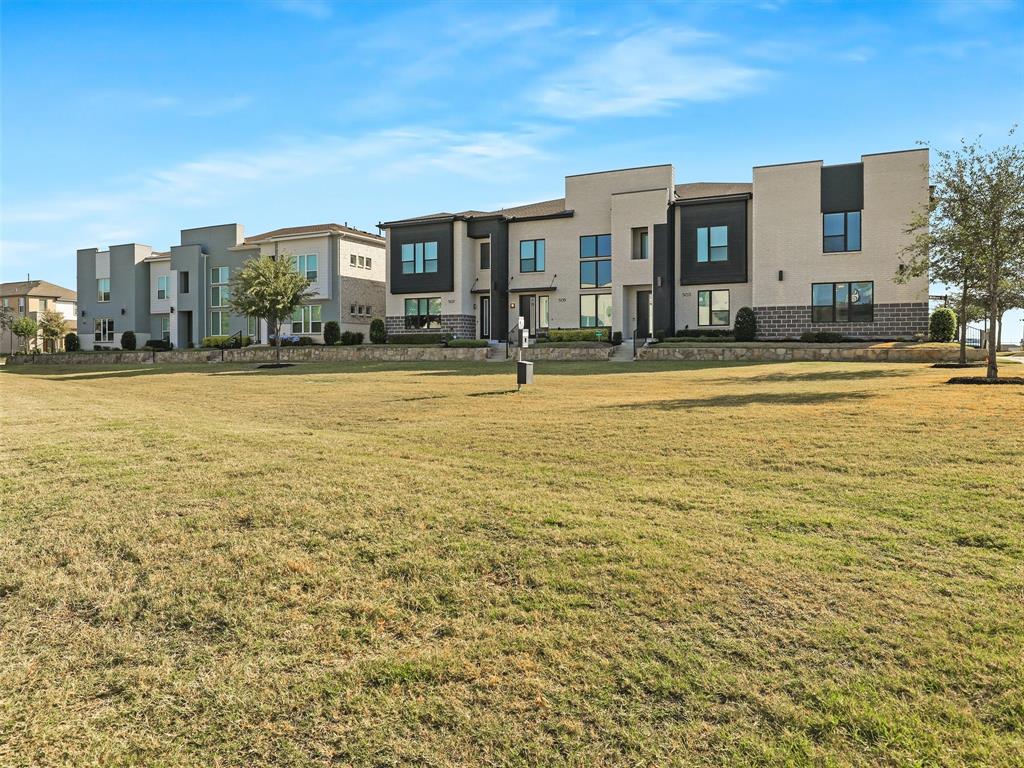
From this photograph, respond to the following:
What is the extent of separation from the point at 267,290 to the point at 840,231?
26.4 m

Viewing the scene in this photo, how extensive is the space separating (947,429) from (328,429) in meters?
9.07

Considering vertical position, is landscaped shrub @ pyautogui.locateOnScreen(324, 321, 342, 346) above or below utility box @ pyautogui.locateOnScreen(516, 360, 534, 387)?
above

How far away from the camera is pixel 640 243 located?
3550 centimetres

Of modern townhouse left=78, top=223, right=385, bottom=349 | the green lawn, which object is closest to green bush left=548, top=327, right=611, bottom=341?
modern townhouse left=78, top=223, right=385, bottom=349

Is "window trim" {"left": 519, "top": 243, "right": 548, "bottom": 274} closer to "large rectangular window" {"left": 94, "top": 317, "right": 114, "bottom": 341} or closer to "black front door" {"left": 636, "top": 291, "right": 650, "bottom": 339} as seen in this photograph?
"black front door" {"left": 636, "top": 291, "right": 650, "bottom": 339}

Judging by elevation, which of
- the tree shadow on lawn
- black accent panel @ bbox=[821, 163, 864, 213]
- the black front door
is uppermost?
black accent panel @ bbox=[821, 163, 864, 213]

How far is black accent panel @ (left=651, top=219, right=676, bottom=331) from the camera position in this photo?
1342 inches

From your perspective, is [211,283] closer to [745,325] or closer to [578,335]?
[578,335]

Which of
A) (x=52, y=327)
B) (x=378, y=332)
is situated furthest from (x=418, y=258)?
(x=52, y=327)

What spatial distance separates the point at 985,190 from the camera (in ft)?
57.7

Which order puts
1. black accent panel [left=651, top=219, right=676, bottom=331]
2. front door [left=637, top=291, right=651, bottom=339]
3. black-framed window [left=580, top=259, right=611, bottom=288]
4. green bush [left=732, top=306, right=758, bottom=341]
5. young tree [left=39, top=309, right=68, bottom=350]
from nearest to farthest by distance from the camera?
green bush [left=732, top=306, right=758, bottom=341], black accent panel [left=651, top=219, right=676, bottom=331], front door [left=637, top=291, right=651, bottom=339], black-framed window [left=580, top=259, right=611, bottom=288], young tree [left=39, top=309, right=68, bottom=350]

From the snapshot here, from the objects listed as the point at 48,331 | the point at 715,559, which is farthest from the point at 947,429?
the point at 48,331

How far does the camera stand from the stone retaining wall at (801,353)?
25.4m

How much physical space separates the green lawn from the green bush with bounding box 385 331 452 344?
2799cm
